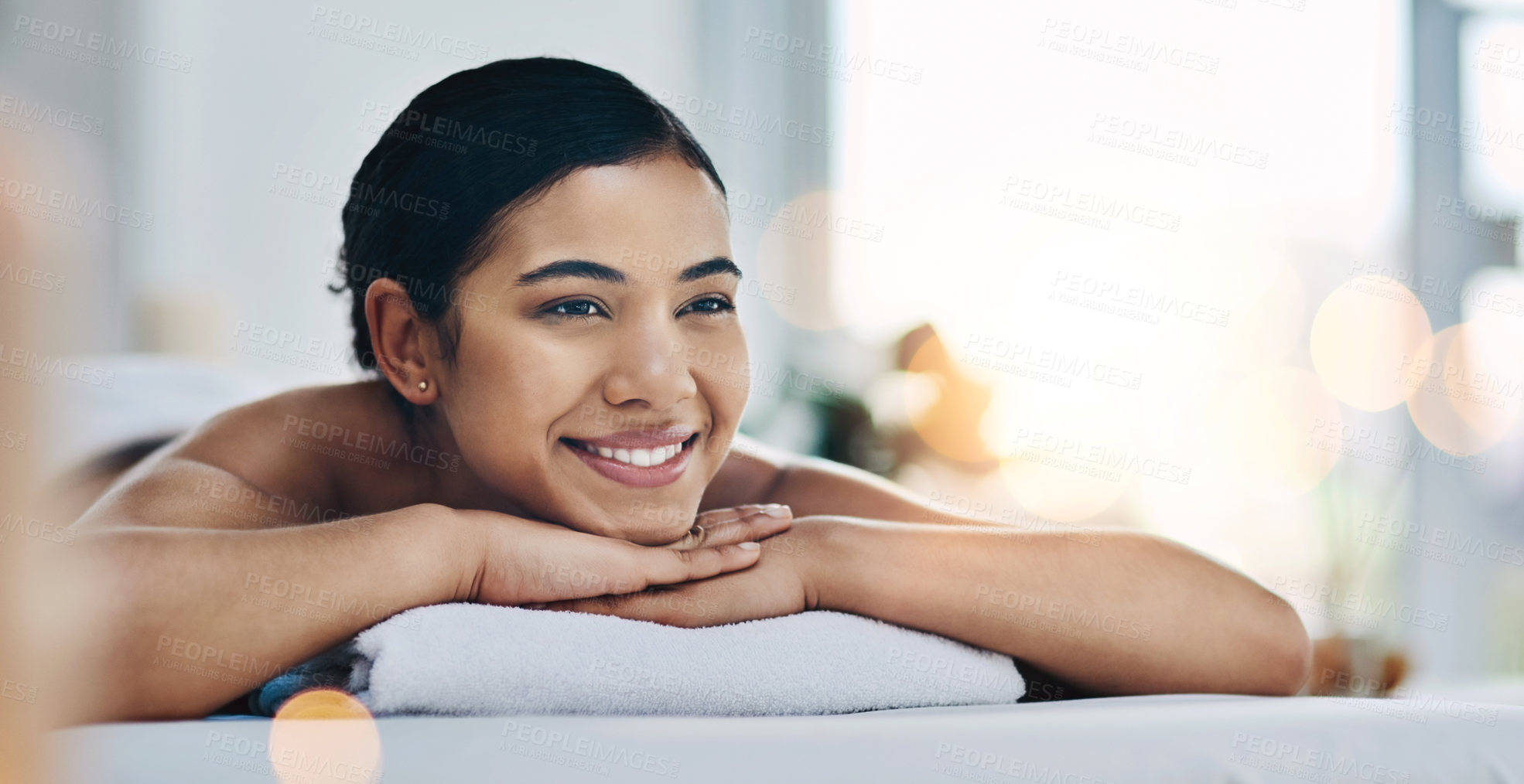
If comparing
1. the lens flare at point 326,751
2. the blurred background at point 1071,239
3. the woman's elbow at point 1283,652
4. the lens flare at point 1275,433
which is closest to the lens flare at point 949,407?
the blurred background at point 1071,239

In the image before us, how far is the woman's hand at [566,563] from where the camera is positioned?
0.84 m

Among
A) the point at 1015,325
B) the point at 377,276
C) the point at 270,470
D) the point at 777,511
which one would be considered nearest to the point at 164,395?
the point at 270,470

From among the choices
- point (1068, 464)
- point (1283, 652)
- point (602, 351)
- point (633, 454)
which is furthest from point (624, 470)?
point (1068, 464)

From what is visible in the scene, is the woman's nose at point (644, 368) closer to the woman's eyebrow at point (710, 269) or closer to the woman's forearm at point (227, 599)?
the woman's eyebrow at point (710, 269)

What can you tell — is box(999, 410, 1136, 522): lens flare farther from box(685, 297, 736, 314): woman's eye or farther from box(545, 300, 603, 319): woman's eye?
box(545, 300, 603, 319): woman's eye

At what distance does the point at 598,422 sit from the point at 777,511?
0.19 meters

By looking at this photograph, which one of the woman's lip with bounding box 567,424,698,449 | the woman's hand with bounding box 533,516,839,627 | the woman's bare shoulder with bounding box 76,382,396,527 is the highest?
the woman's lip with bounding box 567,424,698,449

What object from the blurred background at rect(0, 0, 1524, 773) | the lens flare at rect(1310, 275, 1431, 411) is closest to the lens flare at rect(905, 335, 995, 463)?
the blurred background at rect(0, 0, 1524, 773)

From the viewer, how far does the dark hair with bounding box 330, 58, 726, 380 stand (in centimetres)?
93

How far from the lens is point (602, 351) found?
0.91 m

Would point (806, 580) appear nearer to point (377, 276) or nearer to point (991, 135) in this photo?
point (377, 276)

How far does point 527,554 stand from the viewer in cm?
85

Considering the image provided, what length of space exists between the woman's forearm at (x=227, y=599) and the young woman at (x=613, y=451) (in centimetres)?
3

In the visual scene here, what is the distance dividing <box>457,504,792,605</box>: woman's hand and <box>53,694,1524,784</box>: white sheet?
0.18m
